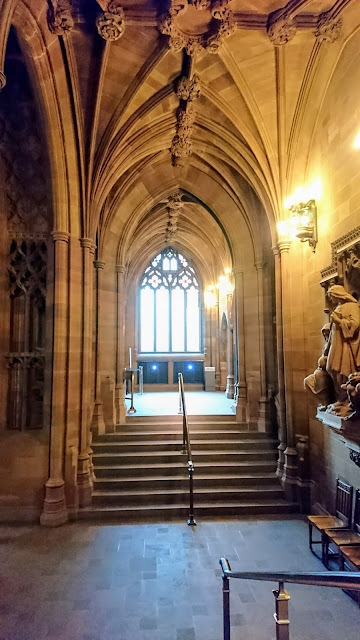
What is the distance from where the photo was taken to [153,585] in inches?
153

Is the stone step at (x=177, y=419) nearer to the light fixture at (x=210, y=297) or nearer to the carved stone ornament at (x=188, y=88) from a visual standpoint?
the carved stone ornament at (x=188, y=88)

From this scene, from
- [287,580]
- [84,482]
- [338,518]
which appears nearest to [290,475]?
[338,518]

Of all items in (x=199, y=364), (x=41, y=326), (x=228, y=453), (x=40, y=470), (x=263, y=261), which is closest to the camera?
(x=40, y=470)

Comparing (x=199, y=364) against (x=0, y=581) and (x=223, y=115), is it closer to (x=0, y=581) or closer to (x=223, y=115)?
(x=223, y=115)

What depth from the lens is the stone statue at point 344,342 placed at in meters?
3.77

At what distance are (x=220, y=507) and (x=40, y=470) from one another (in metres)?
2.79

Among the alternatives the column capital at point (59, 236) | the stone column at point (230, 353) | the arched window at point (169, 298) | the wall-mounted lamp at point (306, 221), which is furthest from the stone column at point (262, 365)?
the arched window at point (169, 298)

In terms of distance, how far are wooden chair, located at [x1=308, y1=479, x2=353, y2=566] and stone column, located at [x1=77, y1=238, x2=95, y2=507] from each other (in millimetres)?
3340

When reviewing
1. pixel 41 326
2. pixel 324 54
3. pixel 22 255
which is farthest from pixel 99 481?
pixel 324 54

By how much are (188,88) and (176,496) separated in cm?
644

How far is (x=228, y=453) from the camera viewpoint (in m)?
6.82

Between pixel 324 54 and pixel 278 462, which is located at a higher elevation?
pixel 324 54

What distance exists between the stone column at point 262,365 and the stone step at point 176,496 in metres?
1.64

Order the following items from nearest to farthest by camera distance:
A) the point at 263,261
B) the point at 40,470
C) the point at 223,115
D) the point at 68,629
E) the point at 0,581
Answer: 1. the point at 68,629
2. the point at 0,581
3. the point at 40,470
4. the point at 223,115
5. the point at 263,261
